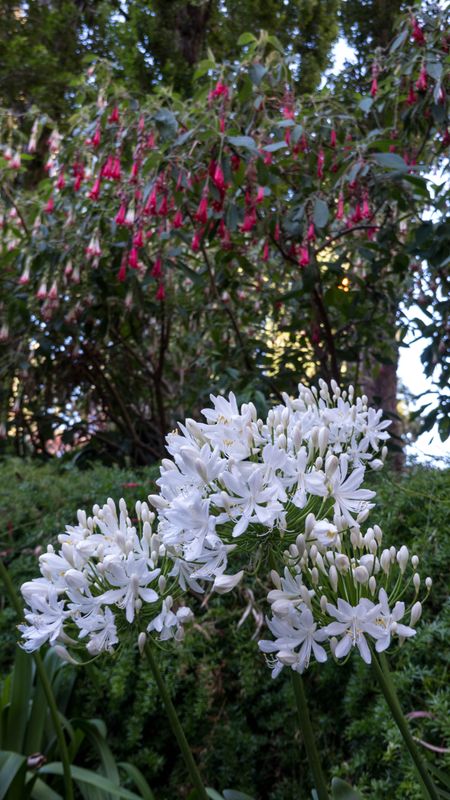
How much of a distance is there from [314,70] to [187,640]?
22.1ft

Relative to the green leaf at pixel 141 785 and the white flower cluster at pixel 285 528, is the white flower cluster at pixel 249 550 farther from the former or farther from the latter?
the green leaf at pixel 141 785

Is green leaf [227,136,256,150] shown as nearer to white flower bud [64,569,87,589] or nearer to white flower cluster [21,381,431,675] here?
white flower cluster [21,381,431,675]

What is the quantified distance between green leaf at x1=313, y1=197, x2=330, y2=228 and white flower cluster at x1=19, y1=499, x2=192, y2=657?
2.19 meters

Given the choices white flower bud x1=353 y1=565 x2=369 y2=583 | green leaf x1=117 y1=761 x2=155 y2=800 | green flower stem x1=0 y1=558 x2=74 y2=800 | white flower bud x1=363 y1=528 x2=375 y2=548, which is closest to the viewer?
white flower bud x1=353 y1=565 x2=369 y2=583

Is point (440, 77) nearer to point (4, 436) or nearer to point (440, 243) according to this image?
point (440, 243)

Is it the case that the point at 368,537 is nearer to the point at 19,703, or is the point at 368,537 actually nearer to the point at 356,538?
the point at 356,538

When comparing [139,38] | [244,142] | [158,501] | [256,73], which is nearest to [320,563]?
[158,501]

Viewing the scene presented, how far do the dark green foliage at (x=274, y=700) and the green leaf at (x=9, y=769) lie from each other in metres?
0.56

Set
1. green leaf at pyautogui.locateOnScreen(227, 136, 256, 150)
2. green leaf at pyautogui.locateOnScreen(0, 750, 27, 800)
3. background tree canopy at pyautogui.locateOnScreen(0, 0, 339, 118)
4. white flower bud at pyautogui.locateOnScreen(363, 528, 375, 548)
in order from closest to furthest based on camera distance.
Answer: white flower bud at pyautogui.locateOnScreen(363, 528, 375, 548), green leaf at pyautogui.locateOnScreen(0, 750, 27, 800), green leaf at pyautogui.locateOnScreen(227, 136, 256, 150), background tree canopy at pyautogui.locateOnScreen(0, 0, 339, 118)

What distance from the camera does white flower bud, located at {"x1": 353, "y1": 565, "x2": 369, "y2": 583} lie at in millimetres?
1055

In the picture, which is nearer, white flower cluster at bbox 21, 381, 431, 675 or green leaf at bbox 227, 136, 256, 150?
white flower cluster at bbox 21, 381, 431, 675

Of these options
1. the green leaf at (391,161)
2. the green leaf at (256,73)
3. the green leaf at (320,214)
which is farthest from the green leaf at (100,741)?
the green leaf at (256,73)

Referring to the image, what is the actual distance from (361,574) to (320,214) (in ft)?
7.82

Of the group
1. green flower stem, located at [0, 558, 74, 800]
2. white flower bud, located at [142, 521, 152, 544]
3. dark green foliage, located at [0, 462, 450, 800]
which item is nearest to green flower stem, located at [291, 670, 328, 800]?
white flower bud, located at [142, 521, 152, 544]
